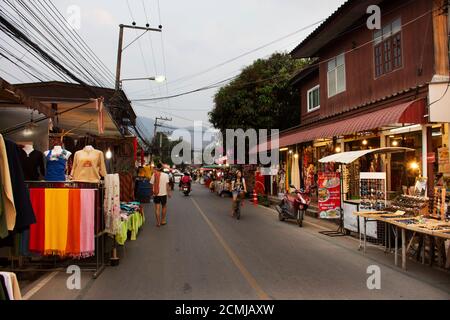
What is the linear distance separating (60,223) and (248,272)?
3.23m

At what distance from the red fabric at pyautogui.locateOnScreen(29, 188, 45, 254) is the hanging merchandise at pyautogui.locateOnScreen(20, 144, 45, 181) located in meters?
0.83

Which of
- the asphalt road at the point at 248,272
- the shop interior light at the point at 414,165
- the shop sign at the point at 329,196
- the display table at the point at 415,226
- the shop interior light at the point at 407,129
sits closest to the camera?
the asphalt road at the point at 248,272

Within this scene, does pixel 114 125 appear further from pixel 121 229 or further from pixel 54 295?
pixel 54 295

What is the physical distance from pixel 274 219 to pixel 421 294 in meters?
9.65

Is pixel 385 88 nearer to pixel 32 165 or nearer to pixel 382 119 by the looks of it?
pixel 382 119

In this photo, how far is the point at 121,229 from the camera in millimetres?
7672

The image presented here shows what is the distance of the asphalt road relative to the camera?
579cm

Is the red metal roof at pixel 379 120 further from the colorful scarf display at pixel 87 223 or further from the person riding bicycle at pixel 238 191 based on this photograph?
the colorful scarf display at pixel 87 223

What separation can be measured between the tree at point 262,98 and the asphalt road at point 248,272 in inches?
631

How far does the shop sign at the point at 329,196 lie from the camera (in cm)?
1211

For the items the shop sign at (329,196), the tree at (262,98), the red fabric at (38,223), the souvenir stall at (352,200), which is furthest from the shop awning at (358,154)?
the tree at (262,98)

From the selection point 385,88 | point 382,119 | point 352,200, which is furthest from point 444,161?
point 385,88

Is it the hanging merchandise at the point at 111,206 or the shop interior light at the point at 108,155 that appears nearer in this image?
the hanging merchandise at the point at 111,206

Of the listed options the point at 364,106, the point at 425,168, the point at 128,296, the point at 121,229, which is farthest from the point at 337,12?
the point at 128,296
